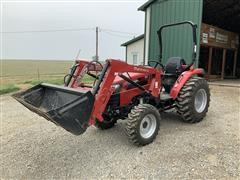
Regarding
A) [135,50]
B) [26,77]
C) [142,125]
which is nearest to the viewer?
[142,125]

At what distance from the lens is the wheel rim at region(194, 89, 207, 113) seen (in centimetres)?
575

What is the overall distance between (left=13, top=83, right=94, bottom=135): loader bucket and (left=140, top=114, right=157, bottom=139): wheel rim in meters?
1.06

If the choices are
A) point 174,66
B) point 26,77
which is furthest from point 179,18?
point 26,77

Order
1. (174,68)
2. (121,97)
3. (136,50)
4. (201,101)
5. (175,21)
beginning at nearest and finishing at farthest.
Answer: (121,97)
(174,68)
(201,101)
(175,21)
(136,50)

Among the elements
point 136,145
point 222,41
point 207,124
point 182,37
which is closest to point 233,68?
point 222,41

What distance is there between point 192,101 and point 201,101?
0.66 metres

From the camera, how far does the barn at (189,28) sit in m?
11.3

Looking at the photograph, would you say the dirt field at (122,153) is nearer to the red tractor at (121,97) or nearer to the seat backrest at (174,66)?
the red tractor at (121,97)

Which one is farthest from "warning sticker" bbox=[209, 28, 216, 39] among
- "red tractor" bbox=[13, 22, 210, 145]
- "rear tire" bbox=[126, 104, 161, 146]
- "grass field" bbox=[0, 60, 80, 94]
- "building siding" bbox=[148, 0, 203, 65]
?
"rear tire" bbox=[126, 104, 161, 146]

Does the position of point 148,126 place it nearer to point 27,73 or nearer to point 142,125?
point 142,125

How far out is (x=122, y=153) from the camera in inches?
167

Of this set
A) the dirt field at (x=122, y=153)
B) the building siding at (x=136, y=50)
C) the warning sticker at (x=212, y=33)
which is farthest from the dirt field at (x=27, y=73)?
the warning sticker at (x=212, y=33)

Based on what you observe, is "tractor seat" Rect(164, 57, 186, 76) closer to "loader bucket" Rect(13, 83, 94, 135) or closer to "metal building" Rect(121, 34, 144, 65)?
"loader bucket" Rect(13, 83, 94, 135)

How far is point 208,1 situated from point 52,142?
40.0 feet
